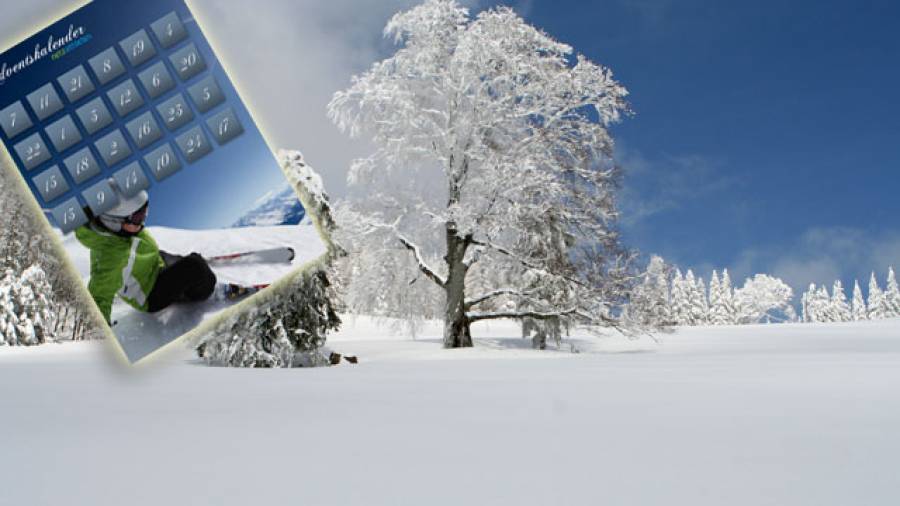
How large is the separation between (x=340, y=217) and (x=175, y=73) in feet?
37.4

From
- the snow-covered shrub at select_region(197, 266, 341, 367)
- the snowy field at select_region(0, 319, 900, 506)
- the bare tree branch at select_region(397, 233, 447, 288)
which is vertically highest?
the bare tree branch at select_region(397, 233, 447, 288)

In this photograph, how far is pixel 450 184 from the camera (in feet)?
42.3

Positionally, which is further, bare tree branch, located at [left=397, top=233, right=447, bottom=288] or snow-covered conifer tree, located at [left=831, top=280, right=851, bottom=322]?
snow-covered conifer tree, located at [left=831, top=280, right=851, bottom=322]

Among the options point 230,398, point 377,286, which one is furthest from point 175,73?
point 377,286

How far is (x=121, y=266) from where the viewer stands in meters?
1.72

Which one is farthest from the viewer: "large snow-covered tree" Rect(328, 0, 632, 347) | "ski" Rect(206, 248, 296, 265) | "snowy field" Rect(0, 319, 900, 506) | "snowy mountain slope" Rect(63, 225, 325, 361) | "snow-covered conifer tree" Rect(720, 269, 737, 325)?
"snow-covered conifer tree" Rect(720, 269, 737, 325)

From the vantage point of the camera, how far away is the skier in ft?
5.56

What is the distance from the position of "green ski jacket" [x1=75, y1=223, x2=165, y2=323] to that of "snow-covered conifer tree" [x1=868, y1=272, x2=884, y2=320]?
3629 inches

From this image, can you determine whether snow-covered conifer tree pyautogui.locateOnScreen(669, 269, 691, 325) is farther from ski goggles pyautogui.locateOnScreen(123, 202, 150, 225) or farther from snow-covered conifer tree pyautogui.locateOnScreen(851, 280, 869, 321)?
ski goggles pyautogui.locateOnScreen(123, 202, 150, 225)

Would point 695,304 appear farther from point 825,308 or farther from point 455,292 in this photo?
point 455,292

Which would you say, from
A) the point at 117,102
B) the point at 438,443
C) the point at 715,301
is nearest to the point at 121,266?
the point at 117,102

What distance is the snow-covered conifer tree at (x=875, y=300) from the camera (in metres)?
78.2

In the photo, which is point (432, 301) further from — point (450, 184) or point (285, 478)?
point (285, 478)

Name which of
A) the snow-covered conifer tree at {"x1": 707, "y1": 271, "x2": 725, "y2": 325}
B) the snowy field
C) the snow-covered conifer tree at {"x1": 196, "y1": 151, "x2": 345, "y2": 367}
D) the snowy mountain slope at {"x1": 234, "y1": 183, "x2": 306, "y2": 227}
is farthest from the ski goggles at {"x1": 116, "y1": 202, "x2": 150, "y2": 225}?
the snow-covered conifer tree at {"x1": 707, "y1": 271, "x2": 725, "y2": 325}
